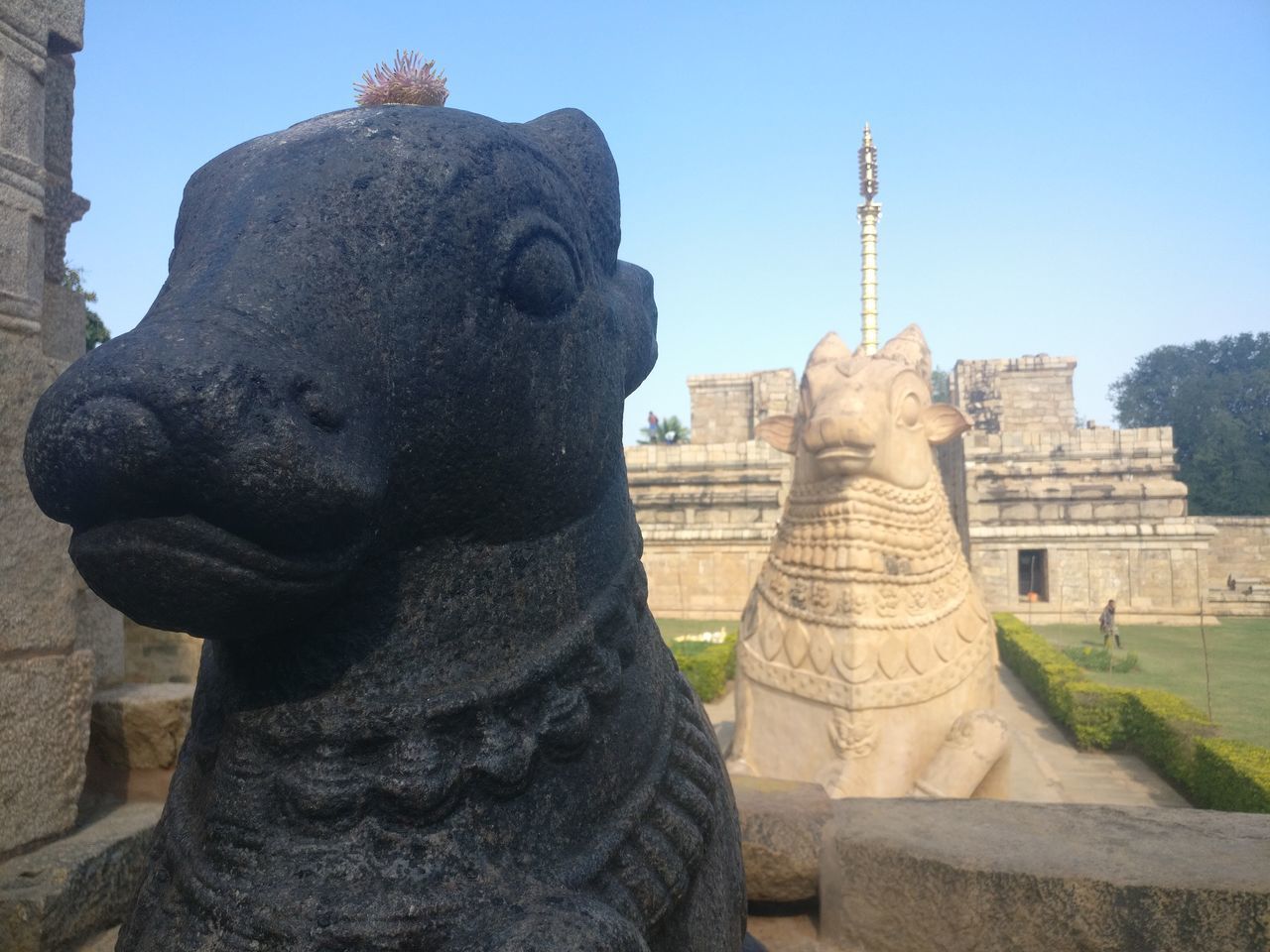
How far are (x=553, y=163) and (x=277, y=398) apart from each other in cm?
52

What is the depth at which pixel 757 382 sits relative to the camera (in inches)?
785

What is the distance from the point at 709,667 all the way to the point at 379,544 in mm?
9185

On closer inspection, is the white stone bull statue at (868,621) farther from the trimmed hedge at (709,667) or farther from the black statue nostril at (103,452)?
the trimmed hedge at (709,667)

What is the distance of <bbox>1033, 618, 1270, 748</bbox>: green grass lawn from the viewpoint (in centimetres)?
740

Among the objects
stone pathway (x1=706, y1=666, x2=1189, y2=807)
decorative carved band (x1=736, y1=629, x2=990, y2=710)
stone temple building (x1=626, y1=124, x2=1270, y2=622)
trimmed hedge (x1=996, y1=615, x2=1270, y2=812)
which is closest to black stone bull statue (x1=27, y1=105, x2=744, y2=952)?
decorative carved band (x1=736, y1=629, x2=990, y2=710)

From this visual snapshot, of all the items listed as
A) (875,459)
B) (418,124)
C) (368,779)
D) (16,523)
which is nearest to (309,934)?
(368,779)

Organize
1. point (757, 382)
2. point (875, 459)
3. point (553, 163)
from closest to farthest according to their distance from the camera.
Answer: point (553, 163) → point (875, 459) → point (757, 382)

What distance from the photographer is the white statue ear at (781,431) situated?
211 inches

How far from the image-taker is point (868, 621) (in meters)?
4.23

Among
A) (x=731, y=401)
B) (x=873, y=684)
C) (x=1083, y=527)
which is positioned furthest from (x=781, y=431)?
(x=731, y=401)

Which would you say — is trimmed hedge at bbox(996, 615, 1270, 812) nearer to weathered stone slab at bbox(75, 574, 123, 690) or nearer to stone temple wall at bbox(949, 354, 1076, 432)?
weathered stone slab at bbox(75, 574, 123, 690)

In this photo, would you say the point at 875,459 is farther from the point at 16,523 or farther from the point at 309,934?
the point at 309,934

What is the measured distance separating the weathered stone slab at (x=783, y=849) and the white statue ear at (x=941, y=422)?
278cm

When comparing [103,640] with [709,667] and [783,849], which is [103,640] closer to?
[783,849]
